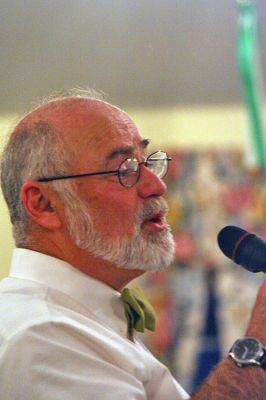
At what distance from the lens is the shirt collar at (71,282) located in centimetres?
88

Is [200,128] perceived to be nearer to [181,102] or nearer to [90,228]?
[181,102]

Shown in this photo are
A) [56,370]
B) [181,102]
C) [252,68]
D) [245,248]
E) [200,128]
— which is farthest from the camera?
[200,128]

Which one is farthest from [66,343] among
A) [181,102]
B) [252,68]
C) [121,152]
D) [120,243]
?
[181,102]

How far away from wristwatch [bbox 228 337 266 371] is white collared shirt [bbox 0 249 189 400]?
0.12 m

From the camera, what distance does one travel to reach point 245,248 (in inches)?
34.2

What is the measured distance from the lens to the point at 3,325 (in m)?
0.79

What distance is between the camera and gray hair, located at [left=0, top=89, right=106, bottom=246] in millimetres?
918

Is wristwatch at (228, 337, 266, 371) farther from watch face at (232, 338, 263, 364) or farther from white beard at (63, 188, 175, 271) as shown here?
white beard at (63, 188, 175, 271)

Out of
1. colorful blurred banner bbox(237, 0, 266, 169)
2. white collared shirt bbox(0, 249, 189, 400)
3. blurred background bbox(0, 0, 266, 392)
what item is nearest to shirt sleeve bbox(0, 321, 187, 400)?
white collared shirt bbox(0, 249, 189, 400)

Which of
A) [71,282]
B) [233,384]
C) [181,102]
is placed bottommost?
[233,384]

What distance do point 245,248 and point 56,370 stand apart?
280 millimetres

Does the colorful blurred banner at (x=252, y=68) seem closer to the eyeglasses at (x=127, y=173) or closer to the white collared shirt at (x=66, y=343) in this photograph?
the eyeglasses at (x=127, y=173)

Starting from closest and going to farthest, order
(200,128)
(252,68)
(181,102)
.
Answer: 1. (252,68)
2. (181,102)
3. (200,128)

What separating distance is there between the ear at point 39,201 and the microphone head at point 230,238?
0.71 feet
